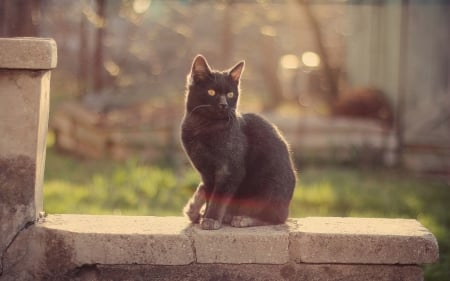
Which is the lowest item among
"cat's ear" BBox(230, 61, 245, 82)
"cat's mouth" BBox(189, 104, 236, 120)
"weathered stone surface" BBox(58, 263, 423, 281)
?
"weathered stone surface" BBox(58, 263, 423, 281)

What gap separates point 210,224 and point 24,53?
1.43 m

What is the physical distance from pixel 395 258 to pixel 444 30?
8705mm

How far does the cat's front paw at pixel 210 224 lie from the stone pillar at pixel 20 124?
100 cm

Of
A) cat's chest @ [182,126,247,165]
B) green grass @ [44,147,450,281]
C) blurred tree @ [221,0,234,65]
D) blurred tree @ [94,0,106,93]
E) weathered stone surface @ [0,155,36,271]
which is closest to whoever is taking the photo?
weathered stone surface @ [0,155,36,271]

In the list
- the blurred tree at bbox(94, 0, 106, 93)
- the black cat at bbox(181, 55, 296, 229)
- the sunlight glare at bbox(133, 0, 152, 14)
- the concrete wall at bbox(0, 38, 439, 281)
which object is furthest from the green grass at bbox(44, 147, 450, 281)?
the sunlight glare at bbox(133, 0, 152, 14)

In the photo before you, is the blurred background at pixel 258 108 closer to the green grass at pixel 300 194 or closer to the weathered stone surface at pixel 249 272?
the green grass at pixel 300 194

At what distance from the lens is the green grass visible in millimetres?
7750

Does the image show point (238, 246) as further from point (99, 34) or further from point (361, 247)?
point (99, 34)

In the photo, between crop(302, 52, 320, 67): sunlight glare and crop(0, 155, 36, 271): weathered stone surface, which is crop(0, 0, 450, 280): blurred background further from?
crop(0, 155, 36, 271): weathered stone surface

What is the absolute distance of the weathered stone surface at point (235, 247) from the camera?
4.36 metres

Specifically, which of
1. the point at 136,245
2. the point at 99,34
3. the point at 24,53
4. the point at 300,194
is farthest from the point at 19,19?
the point at 136,245

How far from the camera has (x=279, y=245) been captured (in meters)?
4.39

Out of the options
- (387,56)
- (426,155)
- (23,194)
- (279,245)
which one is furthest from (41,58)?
(387,56)

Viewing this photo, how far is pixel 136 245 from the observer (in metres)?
4.34
